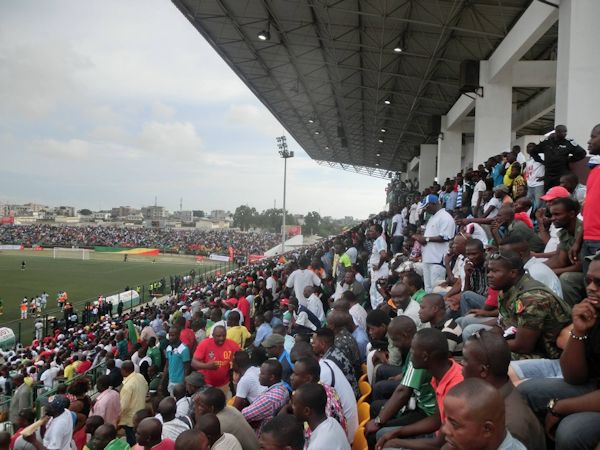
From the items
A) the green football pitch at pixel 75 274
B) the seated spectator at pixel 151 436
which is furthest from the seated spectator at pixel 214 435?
the green football pitch at pixel 75 274

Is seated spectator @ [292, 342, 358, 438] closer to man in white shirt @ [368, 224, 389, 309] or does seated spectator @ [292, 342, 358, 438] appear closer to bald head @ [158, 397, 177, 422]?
bald head @ [158, 397, 177, 422]

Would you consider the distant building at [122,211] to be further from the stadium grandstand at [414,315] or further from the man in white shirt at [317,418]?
the man in white shirt at [317,418]

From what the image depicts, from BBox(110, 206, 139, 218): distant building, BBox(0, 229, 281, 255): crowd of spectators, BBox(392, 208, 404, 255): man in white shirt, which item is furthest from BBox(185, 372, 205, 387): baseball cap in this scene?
BBox(110, 206, 139, 218): distant building

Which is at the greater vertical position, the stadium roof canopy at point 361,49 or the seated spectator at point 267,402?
the stadium roof canopy at point 361,49

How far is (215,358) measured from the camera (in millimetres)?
6094

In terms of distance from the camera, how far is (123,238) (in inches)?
2852

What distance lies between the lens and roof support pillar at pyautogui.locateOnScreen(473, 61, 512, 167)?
1313 centimetres

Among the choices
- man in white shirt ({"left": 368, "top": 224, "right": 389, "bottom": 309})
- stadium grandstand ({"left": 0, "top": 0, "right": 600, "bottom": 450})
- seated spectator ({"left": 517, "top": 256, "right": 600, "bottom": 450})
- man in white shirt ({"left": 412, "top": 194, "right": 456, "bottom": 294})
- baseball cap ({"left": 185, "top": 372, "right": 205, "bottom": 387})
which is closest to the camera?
seated spectator ({"left": 517, "top": 256, "right": 600, "bottom": 450})

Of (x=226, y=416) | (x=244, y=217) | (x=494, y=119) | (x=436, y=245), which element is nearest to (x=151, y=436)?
(x=226, y=416)


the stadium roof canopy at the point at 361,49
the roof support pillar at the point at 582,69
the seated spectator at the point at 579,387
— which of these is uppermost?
the stadium roof canopy at the point at 361,49

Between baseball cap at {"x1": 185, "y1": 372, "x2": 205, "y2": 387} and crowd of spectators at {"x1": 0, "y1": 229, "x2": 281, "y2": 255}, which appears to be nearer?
baseball cap at {"x1": 185, "y1": 372, "x2": 205, "y2": 387}

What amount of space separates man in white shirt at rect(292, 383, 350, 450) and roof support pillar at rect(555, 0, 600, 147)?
6.95 meters

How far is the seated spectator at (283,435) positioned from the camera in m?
2.76

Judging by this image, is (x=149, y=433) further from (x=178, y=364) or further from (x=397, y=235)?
(x=397, y=235)
